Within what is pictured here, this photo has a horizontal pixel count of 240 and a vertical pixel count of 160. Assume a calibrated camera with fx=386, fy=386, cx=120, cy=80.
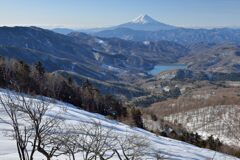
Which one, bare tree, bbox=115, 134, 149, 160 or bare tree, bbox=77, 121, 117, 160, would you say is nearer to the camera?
bare tree, bbox=77, 121, 117, 160

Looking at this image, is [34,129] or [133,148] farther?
[34,129]

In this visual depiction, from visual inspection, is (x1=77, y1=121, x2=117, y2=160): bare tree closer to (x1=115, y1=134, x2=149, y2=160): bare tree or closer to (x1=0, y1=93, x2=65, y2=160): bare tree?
(x1=115, y1=134, x2=149, y2=160): bare tree

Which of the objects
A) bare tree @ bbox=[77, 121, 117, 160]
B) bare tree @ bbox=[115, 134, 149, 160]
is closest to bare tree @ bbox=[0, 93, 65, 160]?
bare tree @ bbox=[77, 121, 117, 160]

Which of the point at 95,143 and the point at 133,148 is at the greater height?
the point at 95,143

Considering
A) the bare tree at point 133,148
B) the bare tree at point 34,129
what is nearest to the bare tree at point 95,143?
the bare tree at point 133,148

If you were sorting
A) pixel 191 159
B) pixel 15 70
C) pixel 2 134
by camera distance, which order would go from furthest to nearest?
pixel 15 70
pixel 191 159
pixel 2 134

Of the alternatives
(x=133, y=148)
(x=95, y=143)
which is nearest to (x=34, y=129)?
(x=95, y=143)

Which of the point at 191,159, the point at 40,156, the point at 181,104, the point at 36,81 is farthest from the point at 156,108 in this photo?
the point at 40,156

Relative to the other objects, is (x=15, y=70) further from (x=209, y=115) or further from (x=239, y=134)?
(x=209, y=115)

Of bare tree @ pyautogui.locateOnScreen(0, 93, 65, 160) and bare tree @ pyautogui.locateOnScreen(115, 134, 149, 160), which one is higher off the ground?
bare tree @ pyautogui.locateOnScreen(0, 93, 65, 160)

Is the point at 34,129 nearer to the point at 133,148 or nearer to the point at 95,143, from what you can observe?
the point at 95,143

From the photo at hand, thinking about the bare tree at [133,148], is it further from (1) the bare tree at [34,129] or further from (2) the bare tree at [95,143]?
(1) the bare tree at [34,129]
